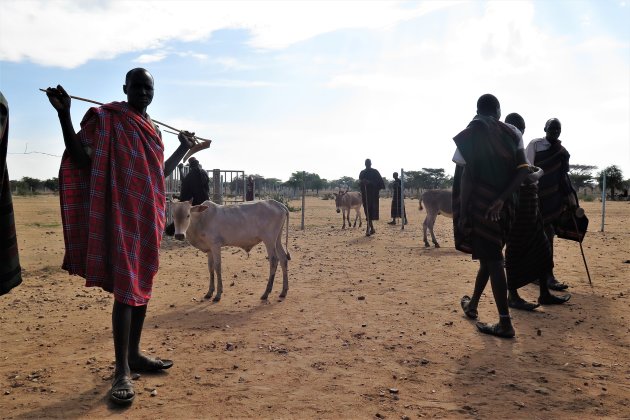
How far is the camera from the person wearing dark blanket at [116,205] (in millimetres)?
3201

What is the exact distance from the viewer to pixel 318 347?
439 centimetres

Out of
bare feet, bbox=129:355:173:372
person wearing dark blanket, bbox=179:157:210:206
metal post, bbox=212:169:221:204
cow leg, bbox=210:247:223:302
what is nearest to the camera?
bare feet, bbox=129:355:173:372

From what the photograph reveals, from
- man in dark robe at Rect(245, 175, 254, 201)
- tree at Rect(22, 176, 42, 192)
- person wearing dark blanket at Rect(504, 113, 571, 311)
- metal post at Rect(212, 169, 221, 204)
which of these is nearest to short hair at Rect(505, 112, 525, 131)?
person wearing dark blanket at Rect(504, 113, 571, 311)

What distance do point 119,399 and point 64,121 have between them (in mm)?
1836

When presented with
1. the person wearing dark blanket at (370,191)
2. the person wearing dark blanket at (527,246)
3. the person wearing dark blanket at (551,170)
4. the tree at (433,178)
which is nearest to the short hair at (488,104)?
the person wearing dark blanket at (527,246)

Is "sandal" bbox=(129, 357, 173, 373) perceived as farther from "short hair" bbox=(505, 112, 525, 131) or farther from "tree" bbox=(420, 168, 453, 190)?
"tree" bbox=(420, 168, 453, 190)

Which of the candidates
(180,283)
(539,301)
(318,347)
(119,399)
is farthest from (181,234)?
(539,301)

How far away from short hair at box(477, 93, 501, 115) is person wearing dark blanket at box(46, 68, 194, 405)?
3040 mm

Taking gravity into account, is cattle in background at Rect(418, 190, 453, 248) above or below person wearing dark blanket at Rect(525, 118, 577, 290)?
below

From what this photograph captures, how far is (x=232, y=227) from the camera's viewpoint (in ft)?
22.1

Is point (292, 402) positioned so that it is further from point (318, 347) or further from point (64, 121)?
point (64, 121)

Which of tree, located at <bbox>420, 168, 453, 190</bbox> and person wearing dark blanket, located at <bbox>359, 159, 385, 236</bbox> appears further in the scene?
tree, located at <bbox>420, 168, 453, 190</bbox>

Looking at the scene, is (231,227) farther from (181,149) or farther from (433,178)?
(433,178)

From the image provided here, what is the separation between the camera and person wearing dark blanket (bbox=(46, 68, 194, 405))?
320 centimetres
